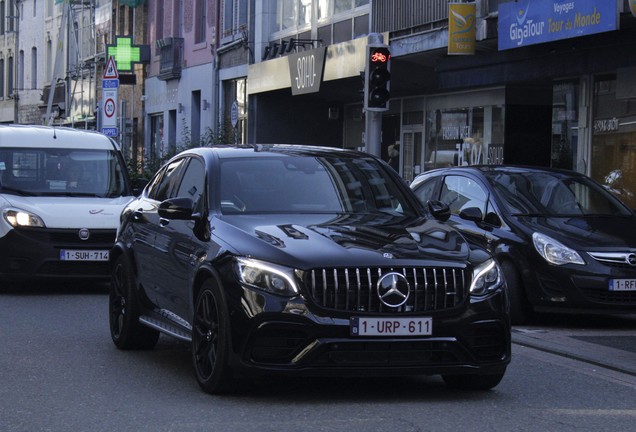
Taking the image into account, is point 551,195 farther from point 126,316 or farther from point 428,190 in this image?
point 126,316

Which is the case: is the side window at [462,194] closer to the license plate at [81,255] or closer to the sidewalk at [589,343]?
the sidewalk at [589,343]

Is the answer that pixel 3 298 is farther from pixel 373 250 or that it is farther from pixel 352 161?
pixel 373 250

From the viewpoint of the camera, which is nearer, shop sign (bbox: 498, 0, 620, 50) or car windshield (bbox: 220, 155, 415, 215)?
car windshield (bbox: 220, 155, 415, 215)

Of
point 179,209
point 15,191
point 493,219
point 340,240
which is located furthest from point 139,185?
point 340,240

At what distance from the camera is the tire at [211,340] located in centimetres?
778

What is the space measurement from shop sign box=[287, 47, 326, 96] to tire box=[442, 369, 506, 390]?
21.4m

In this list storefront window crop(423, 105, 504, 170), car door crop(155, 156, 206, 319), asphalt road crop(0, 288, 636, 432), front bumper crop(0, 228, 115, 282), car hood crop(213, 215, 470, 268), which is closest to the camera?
asphalt road crop(0, 288, 636, 432)

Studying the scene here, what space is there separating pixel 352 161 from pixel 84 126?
46.9 metres

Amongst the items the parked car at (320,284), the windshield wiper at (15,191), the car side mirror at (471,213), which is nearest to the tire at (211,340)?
the parked car at (320,284)

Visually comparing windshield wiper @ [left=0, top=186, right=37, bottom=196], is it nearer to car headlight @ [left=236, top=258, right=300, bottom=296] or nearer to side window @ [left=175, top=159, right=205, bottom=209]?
side window @ [left=175, top=159, right=205, bottom=209]

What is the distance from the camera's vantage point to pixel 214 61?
3888 centimetres

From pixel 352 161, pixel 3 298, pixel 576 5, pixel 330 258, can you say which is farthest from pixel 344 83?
pixel 330 258

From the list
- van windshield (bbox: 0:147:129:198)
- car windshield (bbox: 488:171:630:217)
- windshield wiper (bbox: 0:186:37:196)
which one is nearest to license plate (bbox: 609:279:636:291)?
car windshield (bbox: 488:171:630:217)

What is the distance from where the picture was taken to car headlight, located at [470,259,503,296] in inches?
310
